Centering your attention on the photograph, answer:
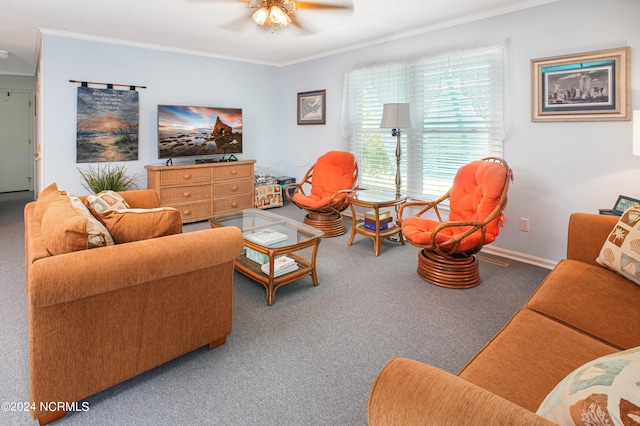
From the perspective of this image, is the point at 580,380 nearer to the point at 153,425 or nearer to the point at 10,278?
the point at 153,425

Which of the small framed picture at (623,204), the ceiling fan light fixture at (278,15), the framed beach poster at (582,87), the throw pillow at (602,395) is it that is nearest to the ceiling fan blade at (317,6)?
the ceiling fan light fixture at (278,15)

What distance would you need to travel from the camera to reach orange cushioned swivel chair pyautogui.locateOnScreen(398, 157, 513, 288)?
291cm

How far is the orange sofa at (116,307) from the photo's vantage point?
4.88ft

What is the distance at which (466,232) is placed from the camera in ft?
9.36

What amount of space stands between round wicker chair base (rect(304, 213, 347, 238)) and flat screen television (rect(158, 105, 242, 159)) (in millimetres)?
1966

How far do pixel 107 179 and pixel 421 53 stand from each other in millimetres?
4046

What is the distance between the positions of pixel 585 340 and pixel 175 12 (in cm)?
413

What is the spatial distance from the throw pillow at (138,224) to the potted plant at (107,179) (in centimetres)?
Result: 309

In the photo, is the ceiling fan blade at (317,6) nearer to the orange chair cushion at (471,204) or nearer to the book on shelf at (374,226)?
the orange chair cushion at (471,204)

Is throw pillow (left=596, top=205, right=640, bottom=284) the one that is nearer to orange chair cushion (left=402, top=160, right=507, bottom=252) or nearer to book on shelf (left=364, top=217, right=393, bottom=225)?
orange chair cushion (left=402, top=160, right=507, bottom=252)

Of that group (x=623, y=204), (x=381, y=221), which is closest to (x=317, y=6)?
(x=381, y=221)

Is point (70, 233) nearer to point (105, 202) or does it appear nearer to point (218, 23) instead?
point (105, 202)

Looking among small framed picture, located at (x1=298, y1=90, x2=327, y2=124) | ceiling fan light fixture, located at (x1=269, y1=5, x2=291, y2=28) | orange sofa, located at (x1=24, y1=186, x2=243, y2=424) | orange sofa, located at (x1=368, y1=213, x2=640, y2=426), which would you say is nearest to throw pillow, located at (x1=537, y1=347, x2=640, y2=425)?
orange sofa, located at (x1=368, y1=213, x2=640, y2=426)

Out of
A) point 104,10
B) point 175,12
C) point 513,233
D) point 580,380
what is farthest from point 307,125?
point 580,380
